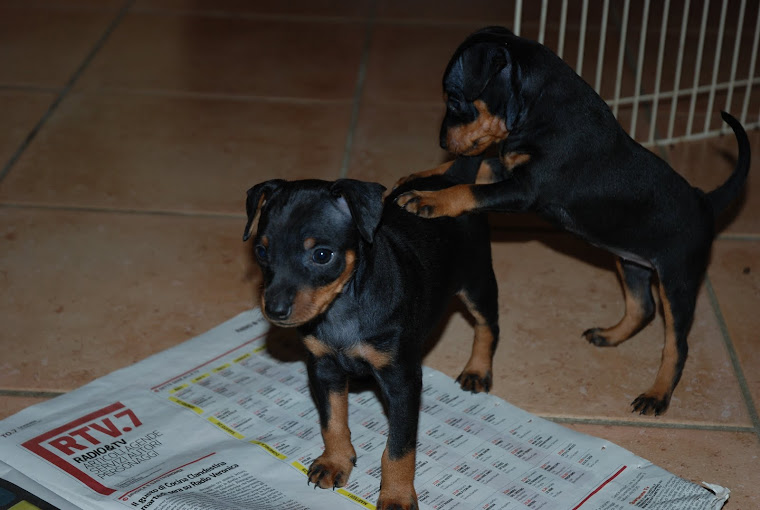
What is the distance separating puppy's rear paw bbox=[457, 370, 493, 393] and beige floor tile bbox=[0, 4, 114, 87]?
2.96 m

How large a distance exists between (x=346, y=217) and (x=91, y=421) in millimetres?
1015

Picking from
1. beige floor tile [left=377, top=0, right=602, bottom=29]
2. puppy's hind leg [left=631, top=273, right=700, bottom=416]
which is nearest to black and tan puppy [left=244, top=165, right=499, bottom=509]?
puppy's hind leg [left=631, top=273, right=700, bottom=416]

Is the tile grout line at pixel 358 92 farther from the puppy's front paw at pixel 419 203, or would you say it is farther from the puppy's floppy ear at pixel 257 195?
the puppy's floppy ear at pixel 257 195

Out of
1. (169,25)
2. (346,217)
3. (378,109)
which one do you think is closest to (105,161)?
→ (378,109)

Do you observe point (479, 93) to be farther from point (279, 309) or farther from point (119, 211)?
point (119, 211)

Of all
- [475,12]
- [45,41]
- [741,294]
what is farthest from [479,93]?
[45,41]

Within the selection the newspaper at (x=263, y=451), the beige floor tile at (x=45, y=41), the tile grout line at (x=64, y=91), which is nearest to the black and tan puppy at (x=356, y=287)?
the newspaper at (x=263, y=451)

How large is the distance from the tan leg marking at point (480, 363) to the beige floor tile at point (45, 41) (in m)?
2.93

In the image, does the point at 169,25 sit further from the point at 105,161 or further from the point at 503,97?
the point at 503,97

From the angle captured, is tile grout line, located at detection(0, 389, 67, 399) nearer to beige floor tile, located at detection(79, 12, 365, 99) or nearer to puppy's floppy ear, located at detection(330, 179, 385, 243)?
puppy's floppy ear, located at detection(330, 179, 385, 243)

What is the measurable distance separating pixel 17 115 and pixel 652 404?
3.22 metres

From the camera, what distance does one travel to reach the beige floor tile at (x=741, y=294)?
2916 millimetres

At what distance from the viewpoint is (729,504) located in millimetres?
2365

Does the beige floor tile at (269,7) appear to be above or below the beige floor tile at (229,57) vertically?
above
